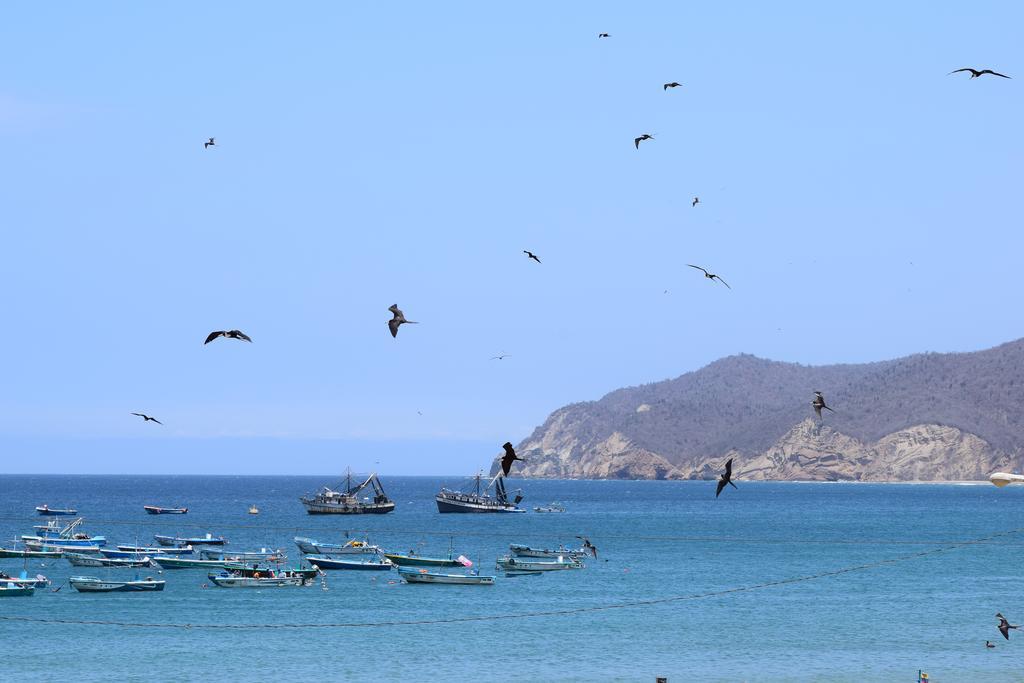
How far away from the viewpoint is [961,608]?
10350 cm

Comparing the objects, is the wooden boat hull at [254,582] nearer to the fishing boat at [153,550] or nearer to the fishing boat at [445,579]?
the fishing boat at [445,579]

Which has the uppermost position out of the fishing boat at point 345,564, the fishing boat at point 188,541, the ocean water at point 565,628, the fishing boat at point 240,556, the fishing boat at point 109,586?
the fishing boat at point 188,541

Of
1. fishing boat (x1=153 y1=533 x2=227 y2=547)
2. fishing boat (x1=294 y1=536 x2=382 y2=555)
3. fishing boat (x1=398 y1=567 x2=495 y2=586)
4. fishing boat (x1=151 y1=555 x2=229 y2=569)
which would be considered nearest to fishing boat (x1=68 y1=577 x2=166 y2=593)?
fishing boat (x1=151 y1=555 x2=229 y2=569)

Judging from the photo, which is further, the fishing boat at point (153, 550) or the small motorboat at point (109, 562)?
the fishing boat at point (153, 550)

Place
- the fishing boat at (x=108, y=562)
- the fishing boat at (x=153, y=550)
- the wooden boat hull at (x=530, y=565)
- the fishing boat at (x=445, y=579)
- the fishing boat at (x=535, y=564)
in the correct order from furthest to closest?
the fishing boat at (x=153, y=550), the fishing boat at (x=108, y=562), the fishing boat at (x=535, y=564), the wooden boat hull at (x=530, y=565), the fishing boat at (x=445, y=579)

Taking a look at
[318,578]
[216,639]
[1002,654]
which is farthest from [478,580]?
[1002,654]

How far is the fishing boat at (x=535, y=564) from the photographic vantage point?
130 metres

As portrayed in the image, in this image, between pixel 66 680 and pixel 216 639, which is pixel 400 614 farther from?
pixel 66 680

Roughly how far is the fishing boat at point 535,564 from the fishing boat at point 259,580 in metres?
19.7

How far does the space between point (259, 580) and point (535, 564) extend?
2638 cm

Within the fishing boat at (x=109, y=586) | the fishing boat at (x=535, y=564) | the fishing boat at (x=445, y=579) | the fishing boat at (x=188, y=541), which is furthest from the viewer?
the fishing boat at (x=188, y=541)

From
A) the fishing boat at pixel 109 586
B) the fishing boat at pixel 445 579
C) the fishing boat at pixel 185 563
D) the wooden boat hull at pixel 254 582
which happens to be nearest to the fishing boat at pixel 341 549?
the fishing boat at pixel 185 563

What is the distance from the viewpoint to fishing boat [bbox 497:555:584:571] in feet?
427

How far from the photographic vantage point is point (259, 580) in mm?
115750
